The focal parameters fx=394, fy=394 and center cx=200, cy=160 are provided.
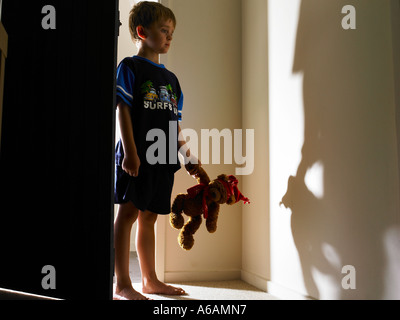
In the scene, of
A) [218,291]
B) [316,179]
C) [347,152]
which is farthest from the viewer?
[218,291]

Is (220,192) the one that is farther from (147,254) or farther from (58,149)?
(58,149)

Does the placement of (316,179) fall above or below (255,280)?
above

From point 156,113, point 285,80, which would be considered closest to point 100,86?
point 156,113

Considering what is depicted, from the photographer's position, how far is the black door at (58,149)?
33.2 inches

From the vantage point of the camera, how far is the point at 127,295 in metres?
1.07

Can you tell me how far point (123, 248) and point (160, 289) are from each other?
168 mm

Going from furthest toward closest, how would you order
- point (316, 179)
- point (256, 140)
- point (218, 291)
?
point (256, 140)
point (218, 291)
point (316, 179)

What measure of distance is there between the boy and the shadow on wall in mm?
389

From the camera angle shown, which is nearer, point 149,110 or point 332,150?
point 332,150

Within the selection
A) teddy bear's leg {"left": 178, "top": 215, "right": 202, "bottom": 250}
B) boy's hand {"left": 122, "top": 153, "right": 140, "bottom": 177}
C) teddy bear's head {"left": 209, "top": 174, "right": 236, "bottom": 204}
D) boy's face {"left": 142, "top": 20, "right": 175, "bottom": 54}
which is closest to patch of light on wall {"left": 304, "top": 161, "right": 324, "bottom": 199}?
teddy bear's head {"left": 209, "top": 174, "right": 236, "bottom": 204}

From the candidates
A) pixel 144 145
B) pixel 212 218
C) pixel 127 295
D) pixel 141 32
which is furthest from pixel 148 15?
pixel 127 295

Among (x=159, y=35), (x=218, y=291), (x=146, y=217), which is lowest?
(x=218, y=291)

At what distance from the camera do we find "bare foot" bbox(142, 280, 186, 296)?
3.78ft

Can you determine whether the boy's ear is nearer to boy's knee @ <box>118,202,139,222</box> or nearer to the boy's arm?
the boy's arm
